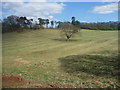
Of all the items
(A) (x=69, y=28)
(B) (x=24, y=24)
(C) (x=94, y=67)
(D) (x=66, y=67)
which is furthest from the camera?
(B) (x=24, y=24)

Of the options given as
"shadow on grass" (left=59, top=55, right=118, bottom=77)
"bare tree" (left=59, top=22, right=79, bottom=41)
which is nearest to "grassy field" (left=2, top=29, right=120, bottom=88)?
"shadow on grass" (left=59, top=55, right=118, bottom=77)

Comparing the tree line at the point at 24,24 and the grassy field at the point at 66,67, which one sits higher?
the tree line at the point at 24,24

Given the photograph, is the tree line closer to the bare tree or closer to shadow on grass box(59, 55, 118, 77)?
the bare tree

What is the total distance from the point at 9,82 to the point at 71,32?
47.6 metres

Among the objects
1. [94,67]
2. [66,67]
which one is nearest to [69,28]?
[66,67]

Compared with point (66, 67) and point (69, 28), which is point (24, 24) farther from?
point (66, 67)

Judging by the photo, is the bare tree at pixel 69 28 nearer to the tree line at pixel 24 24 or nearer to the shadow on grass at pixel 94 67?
the tree line at pixel 24 24

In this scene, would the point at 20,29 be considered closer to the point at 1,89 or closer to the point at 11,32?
the point at 11,32

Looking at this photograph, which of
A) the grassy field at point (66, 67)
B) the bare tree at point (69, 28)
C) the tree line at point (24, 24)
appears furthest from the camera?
the tree line at point (24, 24)

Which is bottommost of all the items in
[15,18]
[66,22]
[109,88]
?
[109,88]

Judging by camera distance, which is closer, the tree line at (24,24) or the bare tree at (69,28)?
the bare tree at (69,28)

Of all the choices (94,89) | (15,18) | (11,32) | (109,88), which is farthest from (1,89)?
(15,18)

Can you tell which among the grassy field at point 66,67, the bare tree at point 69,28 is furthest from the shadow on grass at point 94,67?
the bare tree at point 69,28

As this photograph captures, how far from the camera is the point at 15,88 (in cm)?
760
